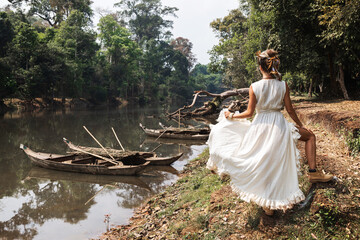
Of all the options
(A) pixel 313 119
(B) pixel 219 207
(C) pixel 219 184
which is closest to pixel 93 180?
(C) pixel 219 184

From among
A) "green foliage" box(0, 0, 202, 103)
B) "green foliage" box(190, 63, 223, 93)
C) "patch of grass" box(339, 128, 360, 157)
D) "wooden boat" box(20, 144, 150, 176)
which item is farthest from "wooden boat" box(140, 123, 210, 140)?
"green foliage" box(190, 63, 223, 93)

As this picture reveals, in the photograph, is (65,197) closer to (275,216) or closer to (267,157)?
(275,216)

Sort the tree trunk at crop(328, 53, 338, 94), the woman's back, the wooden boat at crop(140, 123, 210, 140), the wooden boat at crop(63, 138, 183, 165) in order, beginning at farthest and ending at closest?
the wooden boat at crop(140, 123, 210, 140), the tree trunk at crop(328, 53, 338, 94), the wooden boat at crop(63, 138, 183, 165), the woman's back

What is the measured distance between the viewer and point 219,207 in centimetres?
490

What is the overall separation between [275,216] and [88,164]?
28.5 ft

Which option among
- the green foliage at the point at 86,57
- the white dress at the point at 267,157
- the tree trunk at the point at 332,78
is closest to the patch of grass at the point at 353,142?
the white dress at the point at 267,157

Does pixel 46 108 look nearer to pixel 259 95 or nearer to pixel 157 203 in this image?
pixel 157 203

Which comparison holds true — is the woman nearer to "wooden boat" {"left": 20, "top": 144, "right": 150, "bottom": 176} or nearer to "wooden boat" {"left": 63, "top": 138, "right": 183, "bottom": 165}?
"wooden boat" {"left": 20, "top": 144, "right": 150, "bottom": 176}

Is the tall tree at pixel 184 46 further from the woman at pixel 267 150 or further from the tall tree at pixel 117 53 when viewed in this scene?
the woman at pixel 267 150

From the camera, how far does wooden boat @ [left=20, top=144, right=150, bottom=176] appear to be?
10.6 meters

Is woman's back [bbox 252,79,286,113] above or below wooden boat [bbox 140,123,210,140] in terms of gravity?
above

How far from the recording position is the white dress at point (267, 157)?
347cm

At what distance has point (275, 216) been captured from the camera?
3912 mm

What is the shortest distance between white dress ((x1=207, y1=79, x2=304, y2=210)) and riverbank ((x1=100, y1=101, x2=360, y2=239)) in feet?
1.63
